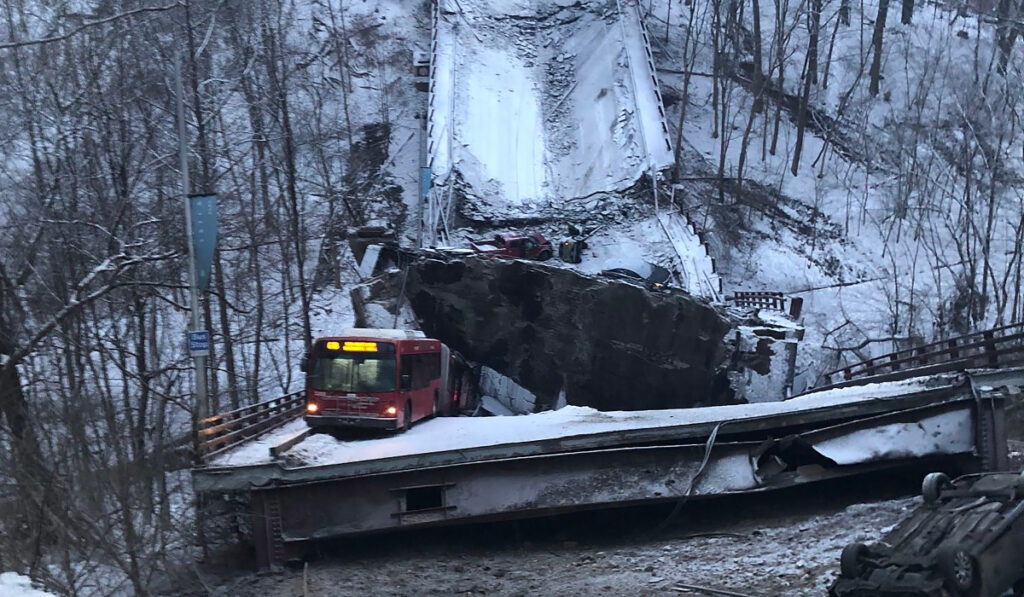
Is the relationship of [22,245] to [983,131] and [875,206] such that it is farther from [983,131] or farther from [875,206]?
[983,131]

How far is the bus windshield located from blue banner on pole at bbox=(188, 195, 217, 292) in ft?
10.1

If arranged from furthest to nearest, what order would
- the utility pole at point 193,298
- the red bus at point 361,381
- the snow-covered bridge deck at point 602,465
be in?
the red bus at point 361,381
the utility pole at point 193,298
the snow-covered bridge deck at point 602,465

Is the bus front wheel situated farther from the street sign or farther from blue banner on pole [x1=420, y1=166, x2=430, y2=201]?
blue banner on pole [x1=420, y1=166, x2=430, y2=201]

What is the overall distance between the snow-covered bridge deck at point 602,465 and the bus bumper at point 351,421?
8.13 ft

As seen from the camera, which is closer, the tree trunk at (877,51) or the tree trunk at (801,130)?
the tree trunk at (801,130)

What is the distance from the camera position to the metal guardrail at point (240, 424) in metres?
15.6

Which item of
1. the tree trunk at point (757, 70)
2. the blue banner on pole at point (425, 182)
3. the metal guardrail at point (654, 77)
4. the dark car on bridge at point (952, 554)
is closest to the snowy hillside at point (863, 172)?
the tree trunk at point (757, 70)

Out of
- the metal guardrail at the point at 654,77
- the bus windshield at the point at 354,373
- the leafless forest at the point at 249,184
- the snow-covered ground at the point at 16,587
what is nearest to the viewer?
the snow-covered ground at the point at 16,587

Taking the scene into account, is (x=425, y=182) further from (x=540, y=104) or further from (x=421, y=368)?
(x=421, y=368)

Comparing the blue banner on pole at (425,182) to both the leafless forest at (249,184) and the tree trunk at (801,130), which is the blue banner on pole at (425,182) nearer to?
the leafless forest at (249,184)

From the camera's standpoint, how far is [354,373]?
1958 cm

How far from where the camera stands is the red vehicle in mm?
35156

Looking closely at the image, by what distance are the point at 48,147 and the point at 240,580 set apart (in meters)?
13.8

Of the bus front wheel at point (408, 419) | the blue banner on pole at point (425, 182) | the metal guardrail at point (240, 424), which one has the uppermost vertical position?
the blue banner on pole at point (425, 182)
